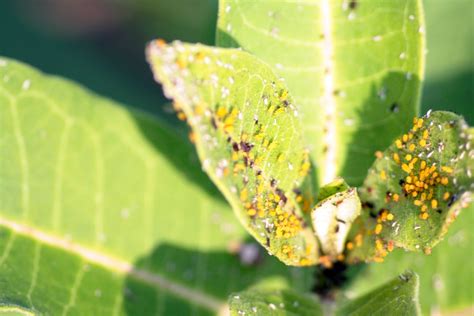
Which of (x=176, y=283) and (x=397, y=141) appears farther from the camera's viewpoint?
(x=176, y=283)

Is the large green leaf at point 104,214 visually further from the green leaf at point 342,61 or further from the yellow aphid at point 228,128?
the yellow aphid at point 228,128

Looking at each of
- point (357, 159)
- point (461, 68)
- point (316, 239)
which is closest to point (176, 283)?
point (316, 239)

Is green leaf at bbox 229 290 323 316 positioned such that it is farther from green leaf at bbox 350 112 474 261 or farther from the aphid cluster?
the aphid cluster

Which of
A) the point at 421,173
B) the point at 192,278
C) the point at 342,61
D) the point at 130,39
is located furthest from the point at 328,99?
the point at 130,39

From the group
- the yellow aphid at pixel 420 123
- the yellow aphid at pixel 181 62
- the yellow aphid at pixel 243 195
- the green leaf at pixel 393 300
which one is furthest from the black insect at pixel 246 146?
the green leaf at pixel 393 300

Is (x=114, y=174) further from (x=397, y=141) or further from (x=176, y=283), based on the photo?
(x=397, y=141)

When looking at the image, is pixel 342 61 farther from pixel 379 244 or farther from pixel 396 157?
pixel 379 244
